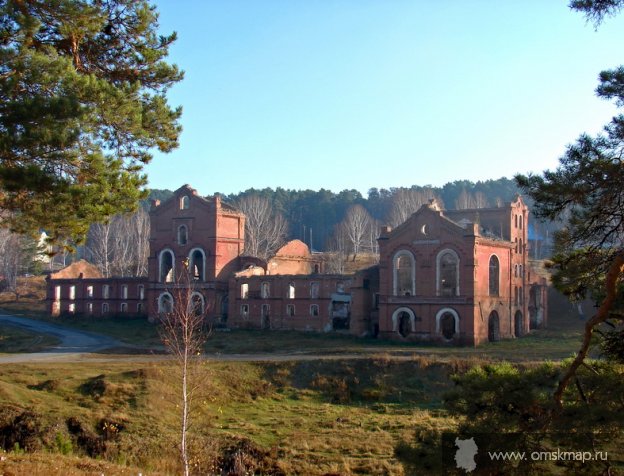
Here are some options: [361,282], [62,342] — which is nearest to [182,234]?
[62,342]

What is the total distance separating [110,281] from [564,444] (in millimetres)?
48816

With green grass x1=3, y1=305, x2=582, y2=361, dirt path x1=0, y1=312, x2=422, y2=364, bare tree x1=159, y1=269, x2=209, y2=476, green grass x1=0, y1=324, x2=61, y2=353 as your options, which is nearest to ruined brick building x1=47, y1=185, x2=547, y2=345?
green grass x1=3, y1=305, x2=582, y2=361

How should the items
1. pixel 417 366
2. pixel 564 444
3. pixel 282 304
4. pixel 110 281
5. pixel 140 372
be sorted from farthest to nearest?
pixel 110 281
pixel 282 304
pixel 417 366
pixel 140 372
pixel 564 444

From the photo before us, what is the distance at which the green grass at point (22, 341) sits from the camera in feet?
129

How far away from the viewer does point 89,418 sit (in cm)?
2159

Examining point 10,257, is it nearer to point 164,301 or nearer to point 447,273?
point 164,301

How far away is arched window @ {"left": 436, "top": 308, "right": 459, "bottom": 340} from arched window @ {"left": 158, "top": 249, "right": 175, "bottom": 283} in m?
20.9

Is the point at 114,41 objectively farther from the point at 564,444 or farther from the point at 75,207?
the point at 564,444

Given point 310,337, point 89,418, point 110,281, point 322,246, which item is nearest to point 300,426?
point 89,418

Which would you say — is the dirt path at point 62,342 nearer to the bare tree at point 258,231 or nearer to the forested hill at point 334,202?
the bare tree at point 258,231

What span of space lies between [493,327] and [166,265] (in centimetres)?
2393

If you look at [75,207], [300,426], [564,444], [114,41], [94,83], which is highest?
[114,41]

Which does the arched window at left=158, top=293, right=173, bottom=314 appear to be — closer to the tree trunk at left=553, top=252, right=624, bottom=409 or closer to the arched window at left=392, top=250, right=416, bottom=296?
the arched window at left=392, top=250, right=416, bottom=296

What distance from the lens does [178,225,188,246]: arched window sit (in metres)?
49.2
